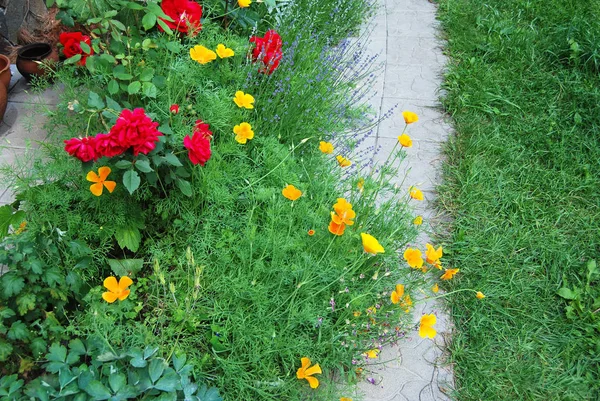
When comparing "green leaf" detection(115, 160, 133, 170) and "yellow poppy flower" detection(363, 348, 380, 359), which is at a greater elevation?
"green leaf" detection(115, 160, 133, 170)

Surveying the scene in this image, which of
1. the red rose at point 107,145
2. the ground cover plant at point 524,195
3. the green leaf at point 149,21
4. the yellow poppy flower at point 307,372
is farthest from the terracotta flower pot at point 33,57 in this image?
the ground cover plant at point 524,195

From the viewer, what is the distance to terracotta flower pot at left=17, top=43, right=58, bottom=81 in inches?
133

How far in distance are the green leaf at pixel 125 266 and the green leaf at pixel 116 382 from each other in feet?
2.28

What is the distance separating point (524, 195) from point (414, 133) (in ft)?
2.58

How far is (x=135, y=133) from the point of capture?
1.94 meters

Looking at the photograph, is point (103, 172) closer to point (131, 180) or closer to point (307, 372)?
point (131, 180)

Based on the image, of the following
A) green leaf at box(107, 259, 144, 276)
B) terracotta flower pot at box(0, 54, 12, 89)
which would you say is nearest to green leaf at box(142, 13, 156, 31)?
green leaf at box(107, 259, 144, 276)

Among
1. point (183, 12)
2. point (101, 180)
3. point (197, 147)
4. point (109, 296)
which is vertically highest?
point (183, 12)

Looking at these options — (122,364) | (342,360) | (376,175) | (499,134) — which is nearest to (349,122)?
(376,175)

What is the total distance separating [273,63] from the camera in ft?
9.47

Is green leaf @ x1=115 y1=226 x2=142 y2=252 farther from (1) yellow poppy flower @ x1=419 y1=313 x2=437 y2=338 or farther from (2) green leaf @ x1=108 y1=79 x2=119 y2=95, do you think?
(1) yellow poppy flower @ x1=419 y1=313 x2=437 y2=338

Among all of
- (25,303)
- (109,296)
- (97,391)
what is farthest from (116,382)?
(25,303)

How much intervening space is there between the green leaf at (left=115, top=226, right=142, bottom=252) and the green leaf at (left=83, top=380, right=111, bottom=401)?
2.43ft

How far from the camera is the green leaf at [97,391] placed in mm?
1608
